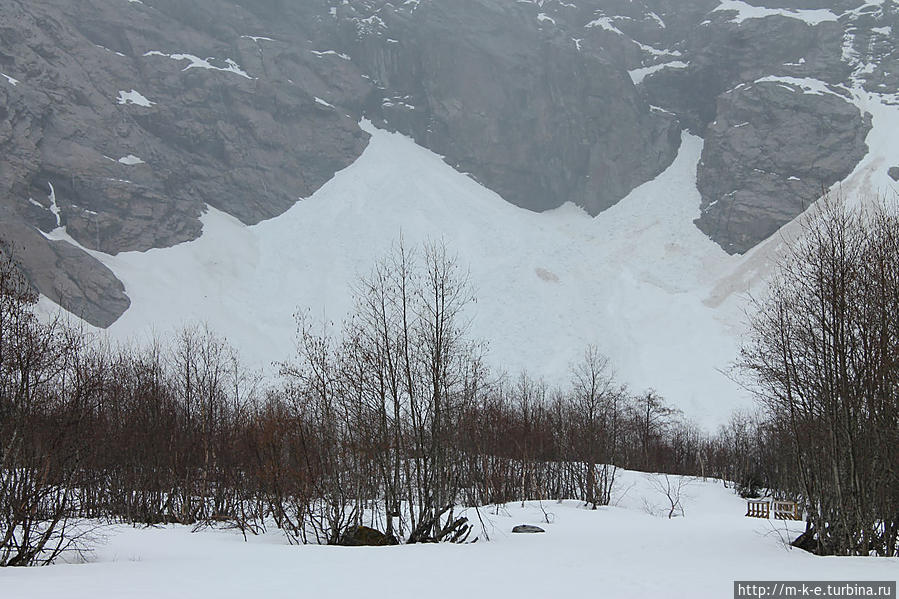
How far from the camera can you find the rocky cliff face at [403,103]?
212 ft

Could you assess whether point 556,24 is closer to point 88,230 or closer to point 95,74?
point 95,74

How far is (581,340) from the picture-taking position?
64438 mm

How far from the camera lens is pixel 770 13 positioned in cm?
10256

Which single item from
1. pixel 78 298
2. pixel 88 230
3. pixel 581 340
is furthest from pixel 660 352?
pixel 88 230

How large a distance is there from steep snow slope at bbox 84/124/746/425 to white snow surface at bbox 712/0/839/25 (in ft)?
103

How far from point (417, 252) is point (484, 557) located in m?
58.1

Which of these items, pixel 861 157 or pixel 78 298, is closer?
pixel 78 298

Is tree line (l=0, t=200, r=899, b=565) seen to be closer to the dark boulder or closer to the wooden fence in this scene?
the dark boulder

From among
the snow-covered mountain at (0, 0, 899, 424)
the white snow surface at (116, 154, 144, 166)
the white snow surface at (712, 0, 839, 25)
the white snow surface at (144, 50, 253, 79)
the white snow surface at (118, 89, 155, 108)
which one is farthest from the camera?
the white snow surface at (712, 0, 839, 25)

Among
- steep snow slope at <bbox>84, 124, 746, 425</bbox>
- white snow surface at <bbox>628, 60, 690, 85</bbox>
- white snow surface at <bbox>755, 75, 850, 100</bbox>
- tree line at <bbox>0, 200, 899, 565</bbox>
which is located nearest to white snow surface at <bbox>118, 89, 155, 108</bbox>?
steep snow slope at <bbox>84, 124, 746, 425</bbox>

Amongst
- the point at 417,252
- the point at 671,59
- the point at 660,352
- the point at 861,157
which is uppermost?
the point at 671,59

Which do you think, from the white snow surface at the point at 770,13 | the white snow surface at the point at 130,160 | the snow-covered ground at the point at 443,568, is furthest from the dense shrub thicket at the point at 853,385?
the white snow surface at the point at 770,13

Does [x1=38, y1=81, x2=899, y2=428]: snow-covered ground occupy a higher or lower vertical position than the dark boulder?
higher

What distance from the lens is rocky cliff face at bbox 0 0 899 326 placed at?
64688mm
